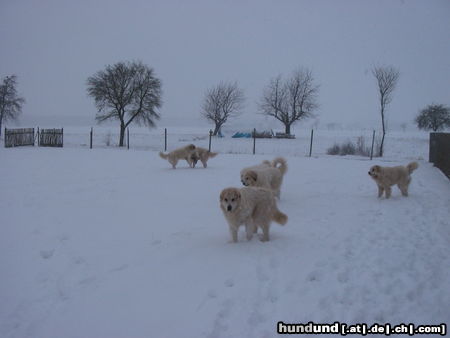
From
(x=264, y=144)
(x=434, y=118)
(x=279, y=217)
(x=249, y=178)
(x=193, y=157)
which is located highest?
(x=434, y=118)

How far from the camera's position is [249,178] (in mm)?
7496

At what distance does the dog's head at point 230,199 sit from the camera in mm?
5337

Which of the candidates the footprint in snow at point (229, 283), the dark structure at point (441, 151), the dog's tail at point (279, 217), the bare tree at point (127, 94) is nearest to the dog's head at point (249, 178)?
the dog's tail at point (279, 217)

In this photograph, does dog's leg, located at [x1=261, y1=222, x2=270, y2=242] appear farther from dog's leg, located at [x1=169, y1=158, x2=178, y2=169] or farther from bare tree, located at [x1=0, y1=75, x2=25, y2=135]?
bare tree, located at [x1=0, y1=75, x2=25, y2=135]

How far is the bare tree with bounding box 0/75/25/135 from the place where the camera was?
46.1 metres

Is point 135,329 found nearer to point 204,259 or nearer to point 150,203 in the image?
point 204,259

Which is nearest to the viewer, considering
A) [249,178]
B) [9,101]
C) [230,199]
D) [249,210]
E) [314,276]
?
[314,276]

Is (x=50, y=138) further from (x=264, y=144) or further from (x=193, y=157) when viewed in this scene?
(x=193, y=157)

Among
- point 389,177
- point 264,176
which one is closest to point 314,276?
point 264,176

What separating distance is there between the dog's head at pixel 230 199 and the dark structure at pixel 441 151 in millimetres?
10638

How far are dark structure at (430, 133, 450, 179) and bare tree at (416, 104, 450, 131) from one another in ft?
114

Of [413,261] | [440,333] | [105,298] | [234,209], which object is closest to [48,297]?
[105,298]

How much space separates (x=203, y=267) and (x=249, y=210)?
125 centimetres

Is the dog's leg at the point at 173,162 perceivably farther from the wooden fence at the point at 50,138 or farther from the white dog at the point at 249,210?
the wooden fence at the point at 50,138
